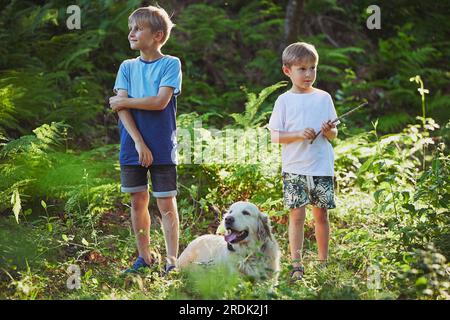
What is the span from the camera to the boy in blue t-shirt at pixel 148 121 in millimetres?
4812

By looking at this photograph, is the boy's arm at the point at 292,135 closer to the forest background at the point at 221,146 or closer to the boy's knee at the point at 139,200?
the forest background at the point at 221,146

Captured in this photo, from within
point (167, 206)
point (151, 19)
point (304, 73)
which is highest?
point (151, 19)

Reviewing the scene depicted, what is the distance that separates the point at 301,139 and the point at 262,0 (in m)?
6.97

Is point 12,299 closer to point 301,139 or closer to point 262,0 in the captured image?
point 301,139

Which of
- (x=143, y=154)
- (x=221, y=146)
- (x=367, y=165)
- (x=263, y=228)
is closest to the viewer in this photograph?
(x=263, y=228)

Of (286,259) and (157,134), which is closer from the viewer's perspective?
(157,134)

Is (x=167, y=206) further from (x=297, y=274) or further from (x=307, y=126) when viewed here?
(x=307, y=126)

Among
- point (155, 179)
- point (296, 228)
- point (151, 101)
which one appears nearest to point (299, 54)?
point (151, 101)

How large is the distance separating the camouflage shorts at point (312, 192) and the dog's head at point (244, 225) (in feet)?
1.43

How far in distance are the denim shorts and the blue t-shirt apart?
0.06m

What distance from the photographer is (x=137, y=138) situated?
15.7ft

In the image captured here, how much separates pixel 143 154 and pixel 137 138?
0.42 feet

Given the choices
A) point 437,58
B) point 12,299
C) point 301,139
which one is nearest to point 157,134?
point 301,139
